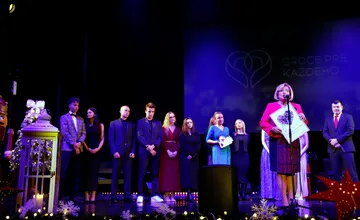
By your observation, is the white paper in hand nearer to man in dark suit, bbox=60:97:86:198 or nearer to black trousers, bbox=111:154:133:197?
black trousers, bbox=111:154:133:197

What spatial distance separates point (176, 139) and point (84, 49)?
363cm

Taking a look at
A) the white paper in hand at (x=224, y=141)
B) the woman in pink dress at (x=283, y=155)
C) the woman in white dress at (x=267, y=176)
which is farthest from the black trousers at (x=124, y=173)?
the woman in pink dress at (x=283, y=155)

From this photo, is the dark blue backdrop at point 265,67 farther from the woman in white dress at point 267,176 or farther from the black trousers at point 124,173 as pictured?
the black trousers at point 124,173

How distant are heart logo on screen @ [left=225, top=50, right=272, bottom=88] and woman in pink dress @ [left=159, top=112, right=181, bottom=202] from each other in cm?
246

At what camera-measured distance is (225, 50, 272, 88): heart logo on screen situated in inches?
314

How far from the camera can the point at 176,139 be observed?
6242 mm

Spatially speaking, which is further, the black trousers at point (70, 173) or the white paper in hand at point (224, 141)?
the white paper in hand at point (224, 141)

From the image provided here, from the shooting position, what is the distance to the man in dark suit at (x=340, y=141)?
20.0 feet

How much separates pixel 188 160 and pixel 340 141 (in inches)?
101

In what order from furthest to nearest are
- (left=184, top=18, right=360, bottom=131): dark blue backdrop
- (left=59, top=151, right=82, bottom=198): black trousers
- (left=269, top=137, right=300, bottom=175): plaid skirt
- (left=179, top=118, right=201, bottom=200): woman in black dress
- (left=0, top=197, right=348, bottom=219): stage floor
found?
1. (left=184, top=18, right=360, bottom=131): dark blue backdrop
2. (left=179, top=118, right=201, bottom=200): woman in black dress
3. (left=59, top=151, right=82, bottom=198): black trousers
4. (left=269, top=137, right=300, bottom=175): plaid skirt
5. (left=0, top=197, right=348, bottom=219): stage floor

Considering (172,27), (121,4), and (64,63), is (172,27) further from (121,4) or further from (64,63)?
(64,63)

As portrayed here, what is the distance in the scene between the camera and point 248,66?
8.10 m

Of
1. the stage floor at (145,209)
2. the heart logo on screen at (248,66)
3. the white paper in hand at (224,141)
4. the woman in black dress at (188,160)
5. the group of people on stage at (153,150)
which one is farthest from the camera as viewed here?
the heart logo on screen at (248,66)

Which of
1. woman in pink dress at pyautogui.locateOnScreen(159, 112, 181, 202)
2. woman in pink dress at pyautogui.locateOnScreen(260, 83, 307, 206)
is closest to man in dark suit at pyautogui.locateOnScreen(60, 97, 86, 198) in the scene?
woman in pink dress at pyautogui.locateOnScreen(159, 112, 181, 202)
